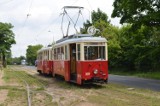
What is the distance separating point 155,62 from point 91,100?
1092 inches

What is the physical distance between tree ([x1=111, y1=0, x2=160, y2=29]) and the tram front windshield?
9.48 m

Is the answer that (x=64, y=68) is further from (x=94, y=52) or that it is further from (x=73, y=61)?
(x=94, y=52)

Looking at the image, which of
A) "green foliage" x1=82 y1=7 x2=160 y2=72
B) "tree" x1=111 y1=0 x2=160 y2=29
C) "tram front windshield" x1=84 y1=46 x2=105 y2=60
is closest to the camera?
"tram front windshield" x1=84 y1=46 x2=105 y2=60

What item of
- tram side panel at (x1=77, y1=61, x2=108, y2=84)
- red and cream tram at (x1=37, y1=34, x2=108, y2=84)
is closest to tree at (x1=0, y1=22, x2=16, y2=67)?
red and cream tram at (x1=37, y1=34, x2=108, y2=84)

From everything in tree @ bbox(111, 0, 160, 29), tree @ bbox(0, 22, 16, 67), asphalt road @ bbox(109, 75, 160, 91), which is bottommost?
asphalt road @ bbox(109, 75, 160, 91)

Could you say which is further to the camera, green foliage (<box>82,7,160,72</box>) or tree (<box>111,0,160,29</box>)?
green foliage (<box>82,7,160,72</box>)

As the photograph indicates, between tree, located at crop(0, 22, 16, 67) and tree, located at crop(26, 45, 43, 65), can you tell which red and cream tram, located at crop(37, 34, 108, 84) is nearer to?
tree, located at crop(0, 22, 16, 67)

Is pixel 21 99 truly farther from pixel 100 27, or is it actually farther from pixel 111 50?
pixel 100 27

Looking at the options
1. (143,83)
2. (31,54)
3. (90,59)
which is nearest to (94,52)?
(90,59)

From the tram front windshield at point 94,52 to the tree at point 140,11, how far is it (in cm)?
948

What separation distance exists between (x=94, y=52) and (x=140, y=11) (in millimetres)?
12005

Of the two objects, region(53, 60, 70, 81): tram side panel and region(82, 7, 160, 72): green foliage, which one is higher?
region(82, 7, 160, 72): green foliage

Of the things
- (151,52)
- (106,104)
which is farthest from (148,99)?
(151,52)

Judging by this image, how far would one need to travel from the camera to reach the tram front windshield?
23359 millimetres
